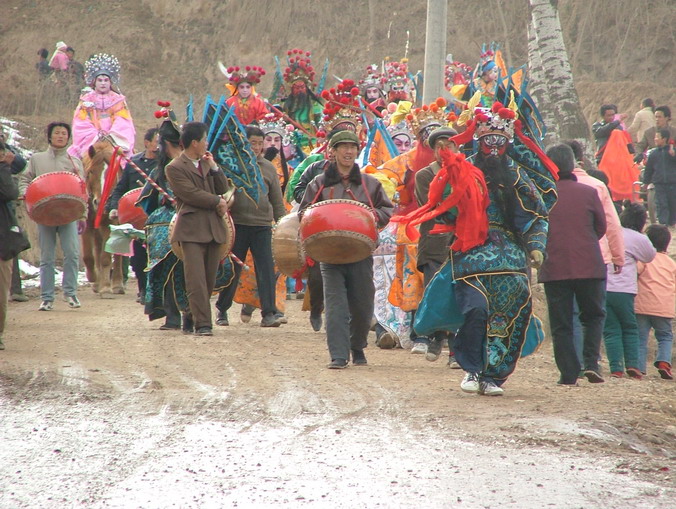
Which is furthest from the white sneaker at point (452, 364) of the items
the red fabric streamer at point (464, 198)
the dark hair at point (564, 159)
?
the red fabric streamer at point (464, 198)

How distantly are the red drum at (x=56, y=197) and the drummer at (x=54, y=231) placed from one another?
0.49 m

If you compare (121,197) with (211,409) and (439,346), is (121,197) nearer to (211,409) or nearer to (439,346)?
(439,346)

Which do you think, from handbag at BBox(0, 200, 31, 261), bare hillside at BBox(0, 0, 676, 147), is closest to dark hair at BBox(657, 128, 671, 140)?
handbag at BBox(0, 200, 31, 261)

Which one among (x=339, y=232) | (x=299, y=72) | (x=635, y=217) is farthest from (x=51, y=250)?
(x=635, y=217)

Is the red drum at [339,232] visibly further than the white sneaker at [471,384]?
Yes

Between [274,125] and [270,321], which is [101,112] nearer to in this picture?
[274,125]

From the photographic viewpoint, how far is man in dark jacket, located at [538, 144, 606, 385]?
8.24m

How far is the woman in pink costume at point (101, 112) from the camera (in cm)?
1670

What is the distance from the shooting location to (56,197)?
11.8 metres

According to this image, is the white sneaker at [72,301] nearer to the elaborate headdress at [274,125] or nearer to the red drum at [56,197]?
the red drum at [56,197]

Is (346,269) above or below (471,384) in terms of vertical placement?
above

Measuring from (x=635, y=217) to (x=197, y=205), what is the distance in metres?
3.95

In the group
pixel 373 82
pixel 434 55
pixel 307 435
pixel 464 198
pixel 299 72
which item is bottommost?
pixel 307 435

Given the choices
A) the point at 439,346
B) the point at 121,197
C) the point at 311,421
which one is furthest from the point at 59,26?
the point at 311,421
